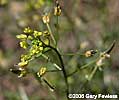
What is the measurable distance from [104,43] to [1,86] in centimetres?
112

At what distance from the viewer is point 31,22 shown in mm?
3211

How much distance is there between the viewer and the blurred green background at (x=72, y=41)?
2.83 metres

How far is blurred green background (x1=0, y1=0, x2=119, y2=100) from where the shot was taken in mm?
2829

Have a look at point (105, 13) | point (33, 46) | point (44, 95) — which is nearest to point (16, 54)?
point (44, 95)

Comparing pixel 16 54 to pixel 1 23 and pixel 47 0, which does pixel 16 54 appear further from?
pixel 47 0

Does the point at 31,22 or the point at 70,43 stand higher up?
the point at 31,22

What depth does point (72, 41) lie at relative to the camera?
156 inches

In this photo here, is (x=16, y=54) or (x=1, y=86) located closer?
(x=1, y=86)

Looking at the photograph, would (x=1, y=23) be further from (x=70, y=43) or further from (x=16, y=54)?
(x=70, y=43)

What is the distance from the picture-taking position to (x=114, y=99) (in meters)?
2.52

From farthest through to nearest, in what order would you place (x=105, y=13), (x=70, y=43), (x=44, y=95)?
1. (x=70, y=43)
2. (x=44, y=95)
3. (x=105, y=13)

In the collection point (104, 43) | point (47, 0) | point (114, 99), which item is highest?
point (47, 0)

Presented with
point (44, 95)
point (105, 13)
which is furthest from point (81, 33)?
point (44, 95)

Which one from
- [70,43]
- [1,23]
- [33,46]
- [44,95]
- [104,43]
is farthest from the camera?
[1,23]
